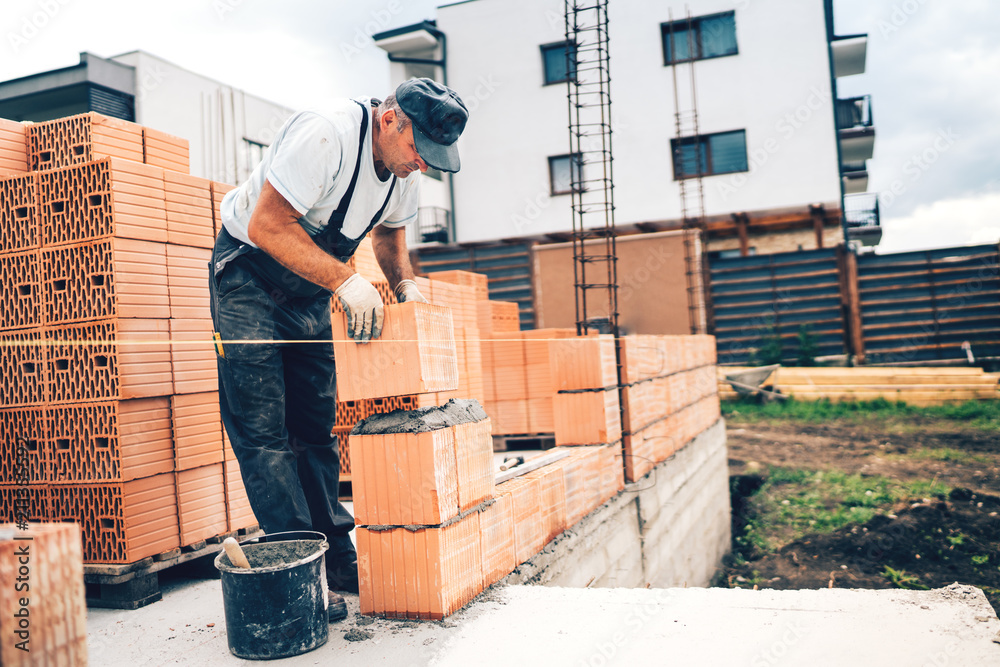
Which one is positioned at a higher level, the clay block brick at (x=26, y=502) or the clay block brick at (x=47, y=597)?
the clay block brick at (x=47, y=597)

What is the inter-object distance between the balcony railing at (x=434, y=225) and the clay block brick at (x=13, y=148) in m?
14.9

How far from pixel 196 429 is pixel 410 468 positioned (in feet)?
4.32

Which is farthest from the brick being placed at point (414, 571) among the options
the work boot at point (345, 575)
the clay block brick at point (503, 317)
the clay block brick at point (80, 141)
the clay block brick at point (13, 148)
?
the clay block brick at point (503, 317)

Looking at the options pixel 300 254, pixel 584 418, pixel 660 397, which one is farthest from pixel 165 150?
pixel 660 397

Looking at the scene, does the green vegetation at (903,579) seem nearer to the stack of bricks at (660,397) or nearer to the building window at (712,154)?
the stack of bricks at (660,397)

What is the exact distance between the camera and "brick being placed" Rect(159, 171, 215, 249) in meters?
3.18

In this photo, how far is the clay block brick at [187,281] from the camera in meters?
3.15

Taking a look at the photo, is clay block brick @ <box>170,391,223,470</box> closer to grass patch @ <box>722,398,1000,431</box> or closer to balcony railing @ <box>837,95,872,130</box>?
grass patch @ <box>722,398,1000,431</box>

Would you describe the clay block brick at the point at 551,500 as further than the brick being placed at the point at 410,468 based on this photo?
Yes

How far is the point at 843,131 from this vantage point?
1858 cm

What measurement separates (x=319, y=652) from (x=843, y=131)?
20163 mm

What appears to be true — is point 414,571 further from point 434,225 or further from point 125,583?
point 434,225

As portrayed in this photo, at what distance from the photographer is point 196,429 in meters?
3.23

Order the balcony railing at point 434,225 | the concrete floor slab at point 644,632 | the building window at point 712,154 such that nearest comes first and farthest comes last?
1. the concrete floor slab at point 644,632
2. the building window at point 712,154
3. the balcony railing at point 434,225
